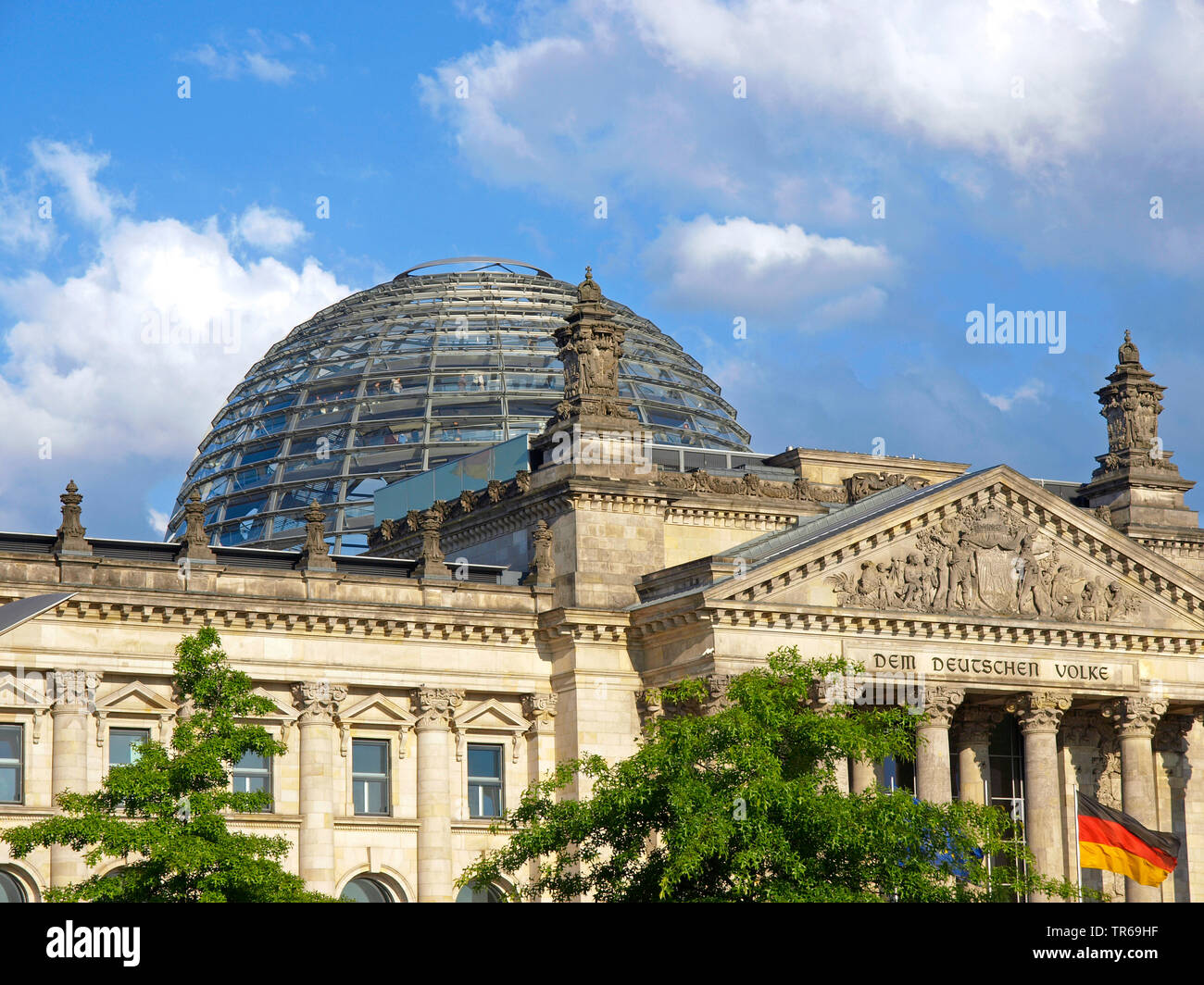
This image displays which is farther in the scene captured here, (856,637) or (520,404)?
(520,404)

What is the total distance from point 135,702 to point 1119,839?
28.2 m

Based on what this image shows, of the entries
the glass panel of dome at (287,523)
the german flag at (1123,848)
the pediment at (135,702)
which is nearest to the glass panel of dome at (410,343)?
the glass panel of dome at (287,523)

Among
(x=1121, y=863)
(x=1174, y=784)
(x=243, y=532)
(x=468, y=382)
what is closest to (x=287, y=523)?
(x=243, y=532)

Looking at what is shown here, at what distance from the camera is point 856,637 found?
2436 inches

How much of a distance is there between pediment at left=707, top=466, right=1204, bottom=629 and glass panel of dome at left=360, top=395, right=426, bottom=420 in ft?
88.0

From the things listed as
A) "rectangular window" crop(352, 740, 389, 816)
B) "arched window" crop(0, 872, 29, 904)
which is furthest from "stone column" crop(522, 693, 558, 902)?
"arched window" crop(0, 872, 29, 904)

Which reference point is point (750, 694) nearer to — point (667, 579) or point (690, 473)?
point (667, 579)

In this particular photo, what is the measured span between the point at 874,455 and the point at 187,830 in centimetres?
3550

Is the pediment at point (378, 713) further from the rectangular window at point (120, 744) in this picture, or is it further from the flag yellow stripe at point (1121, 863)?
the flag yellow stripe at point (1121, 863)

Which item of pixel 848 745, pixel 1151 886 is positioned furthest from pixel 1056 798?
pixel 848 745

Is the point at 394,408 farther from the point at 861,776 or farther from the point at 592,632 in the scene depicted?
the point at 861,776

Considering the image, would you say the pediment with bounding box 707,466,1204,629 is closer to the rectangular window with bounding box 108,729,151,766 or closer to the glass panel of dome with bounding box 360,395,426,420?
the rectangular window with bounding box 108,729,151,766

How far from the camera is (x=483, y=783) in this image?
62.1 m
